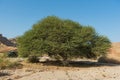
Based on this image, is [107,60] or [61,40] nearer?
[61,40]

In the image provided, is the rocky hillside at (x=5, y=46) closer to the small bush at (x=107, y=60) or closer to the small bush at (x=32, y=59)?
the small bush at (x=107, y=60)

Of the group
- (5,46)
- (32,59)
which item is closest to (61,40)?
(32,59)

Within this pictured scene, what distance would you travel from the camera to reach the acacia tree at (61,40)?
27.9m

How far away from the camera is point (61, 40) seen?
28.2m

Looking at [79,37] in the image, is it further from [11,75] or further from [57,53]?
[11,75]

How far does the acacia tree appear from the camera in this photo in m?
27.9

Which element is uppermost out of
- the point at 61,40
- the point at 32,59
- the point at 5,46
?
the point at 5,46

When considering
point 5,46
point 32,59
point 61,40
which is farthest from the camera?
point 5,46

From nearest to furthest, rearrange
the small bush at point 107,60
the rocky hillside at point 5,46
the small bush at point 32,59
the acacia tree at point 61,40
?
the acacia tree at point 61,40 → the small bush at point 32,59 → the small bush at point 107,60 → the rocky hillside at point 5,46

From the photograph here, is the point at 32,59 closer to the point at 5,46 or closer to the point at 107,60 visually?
the point at 107,60

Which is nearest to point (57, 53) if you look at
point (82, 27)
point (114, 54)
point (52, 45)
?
point (52, 45)

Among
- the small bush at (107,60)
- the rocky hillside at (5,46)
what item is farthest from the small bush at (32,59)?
the rocky hillside at (5,46)

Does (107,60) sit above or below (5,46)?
below

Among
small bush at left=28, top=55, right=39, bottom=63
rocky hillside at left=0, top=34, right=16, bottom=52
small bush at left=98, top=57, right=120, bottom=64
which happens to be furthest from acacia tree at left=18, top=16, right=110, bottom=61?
rocky hillside at left=0, top=34, right=16, bottom=52
